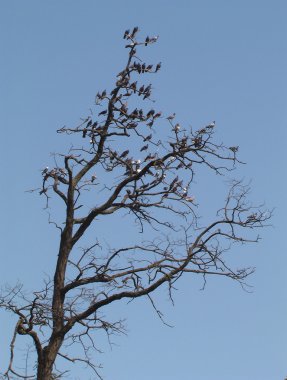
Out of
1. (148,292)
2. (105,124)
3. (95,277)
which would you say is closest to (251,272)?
(148,292)

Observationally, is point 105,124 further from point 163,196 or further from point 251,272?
point 251,272

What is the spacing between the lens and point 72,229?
10.1 m

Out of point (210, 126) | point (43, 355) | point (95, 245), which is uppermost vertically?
point (210, 126)

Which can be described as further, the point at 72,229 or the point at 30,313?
the point at 72,229

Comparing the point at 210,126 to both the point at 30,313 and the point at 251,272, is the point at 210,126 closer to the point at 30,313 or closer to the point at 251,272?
the point at 251,272

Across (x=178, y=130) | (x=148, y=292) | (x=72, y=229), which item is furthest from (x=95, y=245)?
(x=178, y=130)

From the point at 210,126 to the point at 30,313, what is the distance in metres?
3.16

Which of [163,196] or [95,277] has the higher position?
[163,196]

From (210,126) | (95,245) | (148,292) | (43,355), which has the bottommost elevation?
(43,355)

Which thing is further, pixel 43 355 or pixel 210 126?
pixel 210 126

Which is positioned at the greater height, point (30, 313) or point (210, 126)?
point (210, 126)

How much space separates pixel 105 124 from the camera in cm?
1032

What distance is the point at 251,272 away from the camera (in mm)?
9773

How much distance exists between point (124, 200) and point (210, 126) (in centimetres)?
143
